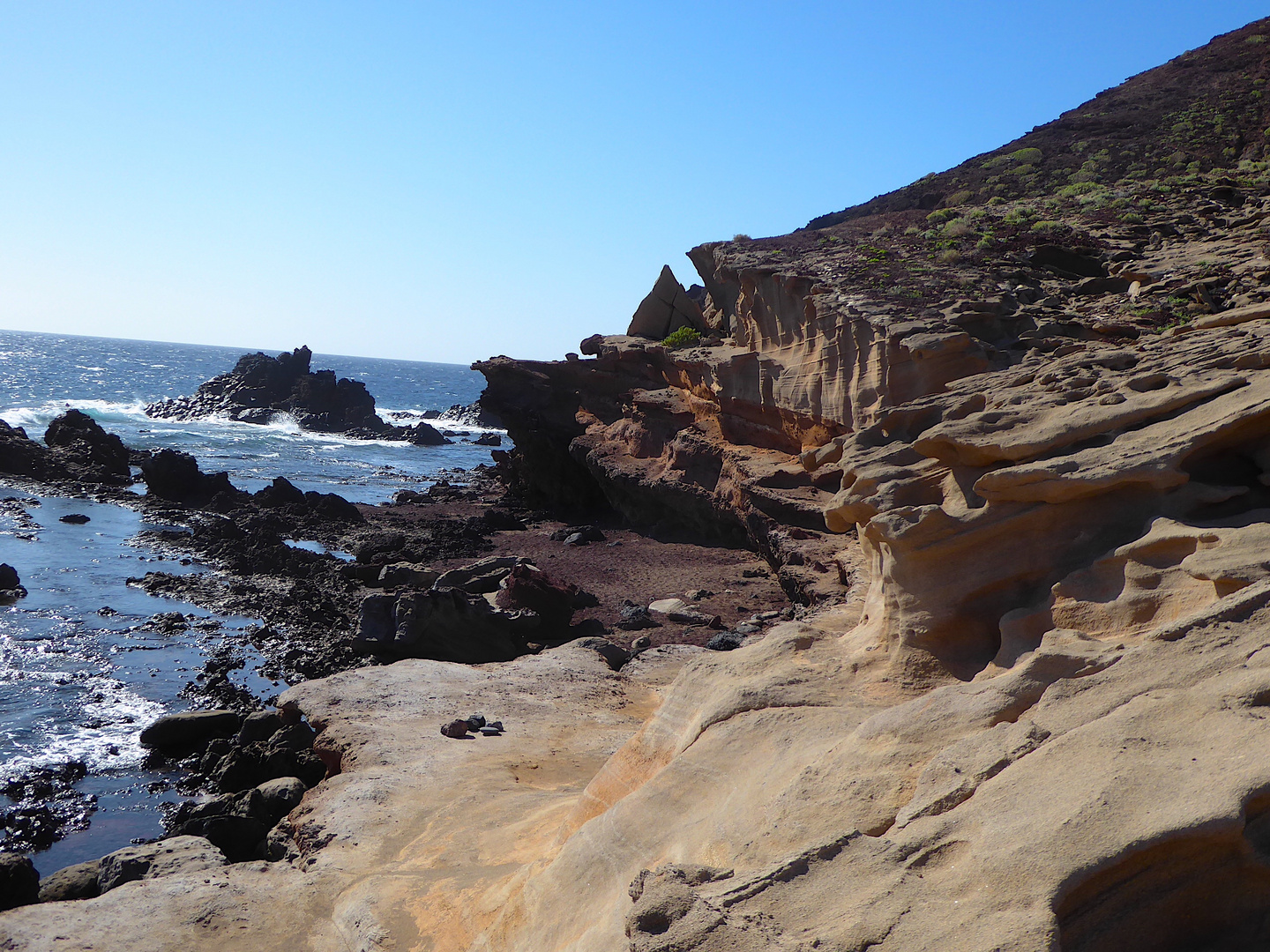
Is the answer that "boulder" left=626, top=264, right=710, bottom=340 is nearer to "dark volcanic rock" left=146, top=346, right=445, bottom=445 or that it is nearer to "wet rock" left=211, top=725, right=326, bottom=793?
"wet rock" left=211, top=725, right=326, bottom=793

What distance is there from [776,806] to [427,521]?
28.5m

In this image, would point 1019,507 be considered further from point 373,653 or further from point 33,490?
point 33,490

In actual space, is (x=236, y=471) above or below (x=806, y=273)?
below

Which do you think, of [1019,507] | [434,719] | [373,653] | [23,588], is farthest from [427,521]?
[1019,507]

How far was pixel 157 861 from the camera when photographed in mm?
9484

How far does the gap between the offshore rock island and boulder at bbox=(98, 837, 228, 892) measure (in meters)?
0.04

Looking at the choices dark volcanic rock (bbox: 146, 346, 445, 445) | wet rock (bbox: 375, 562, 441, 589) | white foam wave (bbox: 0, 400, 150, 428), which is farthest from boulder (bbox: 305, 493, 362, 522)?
white foam wave (bbox: 0, 400, 150, 428)

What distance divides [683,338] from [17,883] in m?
24.4

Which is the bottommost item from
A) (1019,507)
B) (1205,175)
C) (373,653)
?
(373,653)

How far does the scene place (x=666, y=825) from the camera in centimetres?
662

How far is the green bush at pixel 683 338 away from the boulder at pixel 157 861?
22779mm

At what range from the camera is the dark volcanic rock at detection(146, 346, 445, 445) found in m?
71.2

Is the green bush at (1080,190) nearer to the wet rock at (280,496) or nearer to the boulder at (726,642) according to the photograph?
the boulder at (726,642)

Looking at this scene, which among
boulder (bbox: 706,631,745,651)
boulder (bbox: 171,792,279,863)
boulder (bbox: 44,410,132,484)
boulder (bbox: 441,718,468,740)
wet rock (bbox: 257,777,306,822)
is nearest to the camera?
boulder (bbox: 171,792,279,863)
